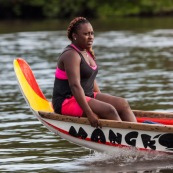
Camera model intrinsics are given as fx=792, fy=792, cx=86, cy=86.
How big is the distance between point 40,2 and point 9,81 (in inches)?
1955

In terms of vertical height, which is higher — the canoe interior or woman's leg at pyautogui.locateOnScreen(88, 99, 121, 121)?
woman's leg at pyautogui.locateOnScreen(88, 99, 121, 121)

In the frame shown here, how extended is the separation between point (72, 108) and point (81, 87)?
324 millimetres

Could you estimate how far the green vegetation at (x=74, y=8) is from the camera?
6372 centimetres

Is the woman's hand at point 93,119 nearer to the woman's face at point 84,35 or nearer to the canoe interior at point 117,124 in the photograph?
the canoe interior at point 117,124

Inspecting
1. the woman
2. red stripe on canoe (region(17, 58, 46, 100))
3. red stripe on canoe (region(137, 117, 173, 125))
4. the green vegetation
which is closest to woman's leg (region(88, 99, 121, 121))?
the woman

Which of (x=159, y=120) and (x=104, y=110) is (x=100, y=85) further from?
(x=104, y=110)

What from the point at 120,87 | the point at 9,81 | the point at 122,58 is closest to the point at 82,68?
the point at 120,87

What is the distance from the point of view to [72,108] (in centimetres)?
982

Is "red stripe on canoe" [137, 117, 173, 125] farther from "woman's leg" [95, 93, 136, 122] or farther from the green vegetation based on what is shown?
the green vegetation

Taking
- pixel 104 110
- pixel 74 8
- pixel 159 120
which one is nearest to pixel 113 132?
pixel 104 110

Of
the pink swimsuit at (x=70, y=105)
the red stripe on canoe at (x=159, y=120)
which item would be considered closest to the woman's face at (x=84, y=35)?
the pink swimsuit at (x=70, y=105)

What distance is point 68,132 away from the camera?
9898 mm

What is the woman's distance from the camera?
31.6 feet

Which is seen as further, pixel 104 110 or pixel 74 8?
pixel 74 8
